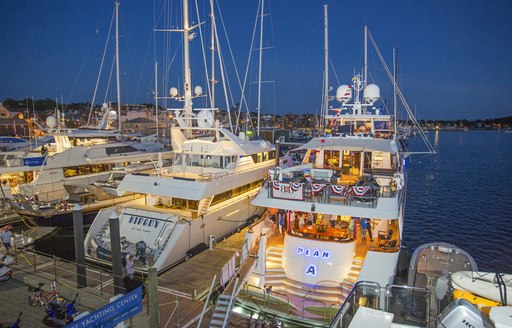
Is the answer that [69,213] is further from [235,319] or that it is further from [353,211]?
[353,211]

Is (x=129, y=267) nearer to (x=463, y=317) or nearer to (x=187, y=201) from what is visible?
(x=187, y=201)

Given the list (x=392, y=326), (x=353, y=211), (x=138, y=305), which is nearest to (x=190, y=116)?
(x=353, y=211)

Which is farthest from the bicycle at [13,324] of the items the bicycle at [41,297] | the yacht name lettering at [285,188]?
the yacht name lettering at [285,188]

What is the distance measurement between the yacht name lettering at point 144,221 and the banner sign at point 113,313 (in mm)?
6744

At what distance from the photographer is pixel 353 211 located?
11.0 m

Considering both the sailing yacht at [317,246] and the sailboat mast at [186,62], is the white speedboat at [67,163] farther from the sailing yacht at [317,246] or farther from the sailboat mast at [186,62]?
the sailing yacht at [317,246]

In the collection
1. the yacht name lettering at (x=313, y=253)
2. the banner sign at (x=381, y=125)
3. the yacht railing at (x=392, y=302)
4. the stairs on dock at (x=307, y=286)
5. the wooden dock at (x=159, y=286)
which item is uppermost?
the banner sign at (x=381, y=125)

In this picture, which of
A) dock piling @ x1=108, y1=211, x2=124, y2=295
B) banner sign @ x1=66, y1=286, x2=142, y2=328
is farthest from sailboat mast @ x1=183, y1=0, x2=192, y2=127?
banner sign @ x1=66, y1=286, x2=142, y2=328

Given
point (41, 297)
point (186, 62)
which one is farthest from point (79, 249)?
point (186, 62)

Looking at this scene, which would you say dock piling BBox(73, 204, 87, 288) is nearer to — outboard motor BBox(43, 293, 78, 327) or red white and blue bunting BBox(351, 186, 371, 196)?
outboard motor BBox(43, 293, 78, 327)

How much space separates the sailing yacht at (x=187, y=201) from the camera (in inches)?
545

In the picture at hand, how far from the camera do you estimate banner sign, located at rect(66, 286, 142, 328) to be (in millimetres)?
6417

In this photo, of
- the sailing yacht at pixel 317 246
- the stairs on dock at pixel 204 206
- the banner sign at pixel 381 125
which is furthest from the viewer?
the banner sign at pixel 381 125

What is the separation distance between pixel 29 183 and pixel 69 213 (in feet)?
18.6
